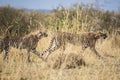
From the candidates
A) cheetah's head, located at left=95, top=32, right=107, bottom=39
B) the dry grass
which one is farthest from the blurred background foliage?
the dry grass

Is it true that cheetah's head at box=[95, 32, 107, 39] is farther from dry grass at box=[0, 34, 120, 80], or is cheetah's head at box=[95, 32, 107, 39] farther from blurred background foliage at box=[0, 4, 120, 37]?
dry grass at box=[0, 34, 120, 80]

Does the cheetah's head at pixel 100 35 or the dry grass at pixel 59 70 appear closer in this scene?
the dry grass at pixel 59 70

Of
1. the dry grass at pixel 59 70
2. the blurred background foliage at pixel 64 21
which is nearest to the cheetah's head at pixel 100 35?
the blurred background foliage at pixel 64 21

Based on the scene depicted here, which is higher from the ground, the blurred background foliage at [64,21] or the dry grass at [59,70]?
the blurred background foliage at [64,21]

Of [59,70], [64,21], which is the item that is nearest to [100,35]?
[64,21]

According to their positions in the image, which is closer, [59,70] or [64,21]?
[59,70]

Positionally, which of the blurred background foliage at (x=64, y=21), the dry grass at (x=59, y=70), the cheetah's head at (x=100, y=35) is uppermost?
the blurred background foliage at (x=64, y=21)

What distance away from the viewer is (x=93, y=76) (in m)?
7.37

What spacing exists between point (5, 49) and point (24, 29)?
6393 millimetres

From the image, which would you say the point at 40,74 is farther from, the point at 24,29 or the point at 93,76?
the point at 24,29

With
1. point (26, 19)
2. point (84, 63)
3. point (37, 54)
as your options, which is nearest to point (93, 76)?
point (84, 63)

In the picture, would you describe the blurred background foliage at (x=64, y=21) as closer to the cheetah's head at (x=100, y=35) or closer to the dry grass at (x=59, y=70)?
the cheetah's head at (x=100, y=35)

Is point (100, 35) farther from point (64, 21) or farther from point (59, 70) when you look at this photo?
point (59, 70)

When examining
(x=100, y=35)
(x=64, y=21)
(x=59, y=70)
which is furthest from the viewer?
(x=100, y=35)
